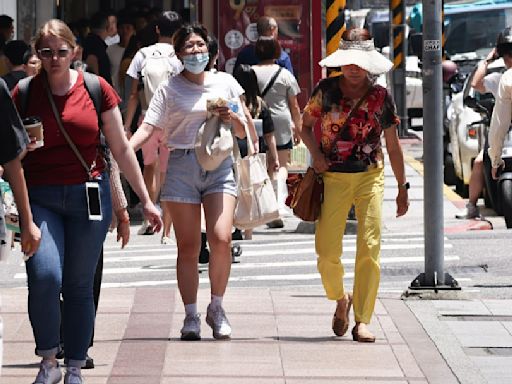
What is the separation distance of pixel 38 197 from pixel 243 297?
138 inches

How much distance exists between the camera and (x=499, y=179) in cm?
1638

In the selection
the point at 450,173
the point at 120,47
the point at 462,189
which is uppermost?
the point at 120,47

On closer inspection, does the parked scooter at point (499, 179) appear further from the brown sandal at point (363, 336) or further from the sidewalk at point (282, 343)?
the brown sandal at point (363, 336)

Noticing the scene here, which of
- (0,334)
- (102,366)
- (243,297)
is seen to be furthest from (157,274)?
(0,334)

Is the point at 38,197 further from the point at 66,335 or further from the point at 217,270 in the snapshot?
the point at 217,270

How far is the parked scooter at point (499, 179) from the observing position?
1596 cm

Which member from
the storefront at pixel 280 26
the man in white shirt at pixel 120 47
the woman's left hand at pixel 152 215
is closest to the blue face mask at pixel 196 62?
the woman's left hand at pixel 152 215

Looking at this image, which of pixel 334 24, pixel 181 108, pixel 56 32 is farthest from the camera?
pixel 334 24

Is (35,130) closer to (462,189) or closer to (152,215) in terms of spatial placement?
(152,215)

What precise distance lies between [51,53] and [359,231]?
2433 mm

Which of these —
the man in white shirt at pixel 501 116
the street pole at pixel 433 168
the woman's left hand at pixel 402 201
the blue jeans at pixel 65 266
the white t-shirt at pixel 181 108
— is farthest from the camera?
the man in white shirt at pixel 501 116

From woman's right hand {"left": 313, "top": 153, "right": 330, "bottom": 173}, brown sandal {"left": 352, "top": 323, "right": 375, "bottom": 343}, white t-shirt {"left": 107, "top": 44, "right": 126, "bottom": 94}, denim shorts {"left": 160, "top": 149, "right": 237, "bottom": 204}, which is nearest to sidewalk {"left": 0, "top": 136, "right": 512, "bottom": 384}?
brown sandal {"left": 352, "top": 323, "right": 375, "bottom": 343}

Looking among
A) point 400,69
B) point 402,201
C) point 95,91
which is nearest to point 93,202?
point 95,91

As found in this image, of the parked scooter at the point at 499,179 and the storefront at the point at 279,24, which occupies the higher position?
the storefront at the point at 279,24
